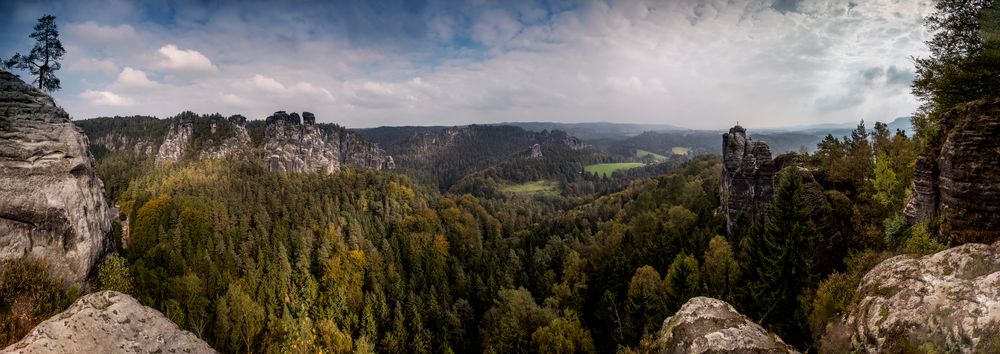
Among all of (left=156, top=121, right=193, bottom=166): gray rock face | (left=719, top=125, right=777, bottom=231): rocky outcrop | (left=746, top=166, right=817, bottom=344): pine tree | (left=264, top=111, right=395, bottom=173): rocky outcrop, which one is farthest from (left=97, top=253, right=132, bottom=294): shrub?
(left=156, top=121, right=193, bottom=166): gray rock face

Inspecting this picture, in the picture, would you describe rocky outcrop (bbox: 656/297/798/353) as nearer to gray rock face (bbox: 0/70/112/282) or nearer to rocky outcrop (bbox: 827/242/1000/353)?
rocky outcrop (bbox: 827/242/1000/353)

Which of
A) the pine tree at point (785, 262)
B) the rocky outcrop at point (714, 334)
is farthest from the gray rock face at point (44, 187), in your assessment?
the pine tree at point (785, 262)

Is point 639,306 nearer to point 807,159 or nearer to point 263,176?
point 807,159

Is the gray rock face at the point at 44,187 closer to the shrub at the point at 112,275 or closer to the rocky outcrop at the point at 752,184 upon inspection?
the shrub at the point at 112,275

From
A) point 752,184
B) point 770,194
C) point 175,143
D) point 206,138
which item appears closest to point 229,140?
point 206,138

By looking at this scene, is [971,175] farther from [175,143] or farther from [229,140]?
[175,143]

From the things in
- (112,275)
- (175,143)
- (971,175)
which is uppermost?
(175,143)
